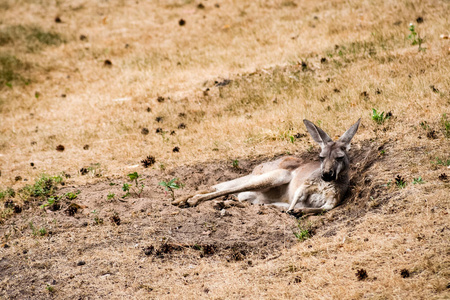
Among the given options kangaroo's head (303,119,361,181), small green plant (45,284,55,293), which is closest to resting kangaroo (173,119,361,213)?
kangaroo's head (303,119,361,181)

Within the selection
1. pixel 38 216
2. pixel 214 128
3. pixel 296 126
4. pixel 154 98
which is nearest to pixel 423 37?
pixel 296 126

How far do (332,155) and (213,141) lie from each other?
11.3 ft

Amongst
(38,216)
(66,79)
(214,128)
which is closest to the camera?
(38,216)

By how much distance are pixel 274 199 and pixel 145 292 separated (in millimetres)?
2866

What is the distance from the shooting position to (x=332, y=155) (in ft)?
20.3

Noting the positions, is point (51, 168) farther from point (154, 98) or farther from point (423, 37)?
point (423, 37)

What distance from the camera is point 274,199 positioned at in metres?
6.98

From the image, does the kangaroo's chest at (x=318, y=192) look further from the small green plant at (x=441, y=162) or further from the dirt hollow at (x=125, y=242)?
the small green plant at (x=441, y=162)

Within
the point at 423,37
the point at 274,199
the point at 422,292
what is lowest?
the point at 274,199

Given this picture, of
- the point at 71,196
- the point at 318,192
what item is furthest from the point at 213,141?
the point at 318,192

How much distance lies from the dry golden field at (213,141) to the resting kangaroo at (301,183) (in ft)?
0.91

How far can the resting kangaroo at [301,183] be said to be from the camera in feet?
20.3

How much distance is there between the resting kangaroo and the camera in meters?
6.18

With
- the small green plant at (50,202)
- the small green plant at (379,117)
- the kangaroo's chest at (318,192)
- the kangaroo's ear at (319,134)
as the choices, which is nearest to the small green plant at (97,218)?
the small green plant at (50,202)
